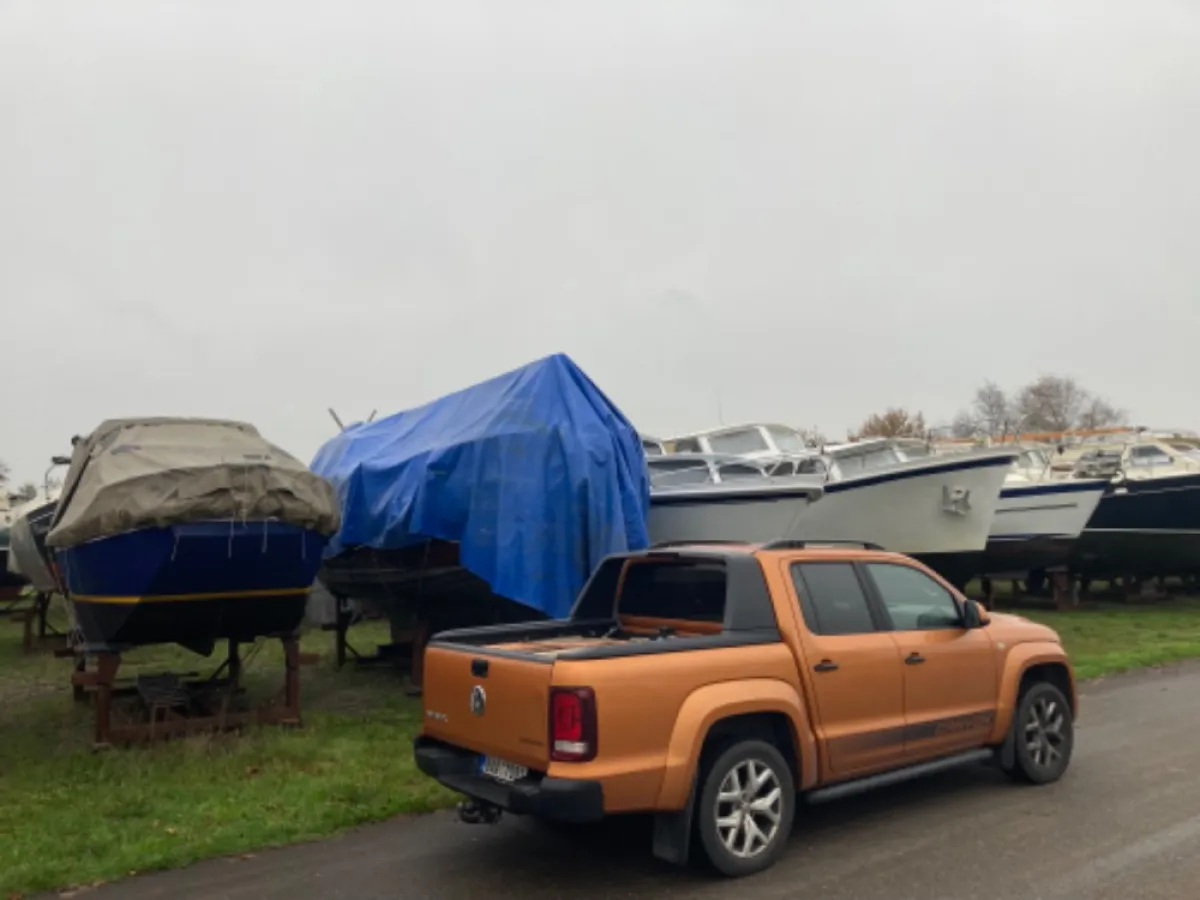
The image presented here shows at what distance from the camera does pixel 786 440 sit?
17.9 metres

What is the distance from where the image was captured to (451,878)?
564 cm

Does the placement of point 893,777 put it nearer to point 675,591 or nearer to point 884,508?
point 675,591

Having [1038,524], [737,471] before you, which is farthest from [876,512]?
[1038,524]

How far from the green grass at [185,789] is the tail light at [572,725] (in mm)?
2321

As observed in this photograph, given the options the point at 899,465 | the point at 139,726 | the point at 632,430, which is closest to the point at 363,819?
the point at 139,726

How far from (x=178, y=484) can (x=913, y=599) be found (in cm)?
599

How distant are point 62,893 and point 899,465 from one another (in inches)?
446

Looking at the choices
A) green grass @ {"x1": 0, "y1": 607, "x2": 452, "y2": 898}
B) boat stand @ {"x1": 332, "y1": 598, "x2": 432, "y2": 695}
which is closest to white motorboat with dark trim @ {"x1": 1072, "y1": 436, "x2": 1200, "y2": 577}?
boat stand @ {"x1": 332, "y1": 598, "x2": 432, "y2": 695}

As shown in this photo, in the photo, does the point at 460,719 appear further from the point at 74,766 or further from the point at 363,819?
the point at 74,766

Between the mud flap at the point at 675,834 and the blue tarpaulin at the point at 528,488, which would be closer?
the mud flap at the point at 675,834

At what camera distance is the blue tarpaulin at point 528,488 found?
1023 centimetres

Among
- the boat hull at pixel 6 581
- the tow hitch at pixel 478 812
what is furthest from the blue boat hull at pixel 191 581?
the boat hull at pixel 6 581

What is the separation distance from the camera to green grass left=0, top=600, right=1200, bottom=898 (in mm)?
6137

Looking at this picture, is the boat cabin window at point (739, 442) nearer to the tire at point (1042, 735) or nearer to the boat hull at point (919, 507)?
the boat hull at point (919, 507)
